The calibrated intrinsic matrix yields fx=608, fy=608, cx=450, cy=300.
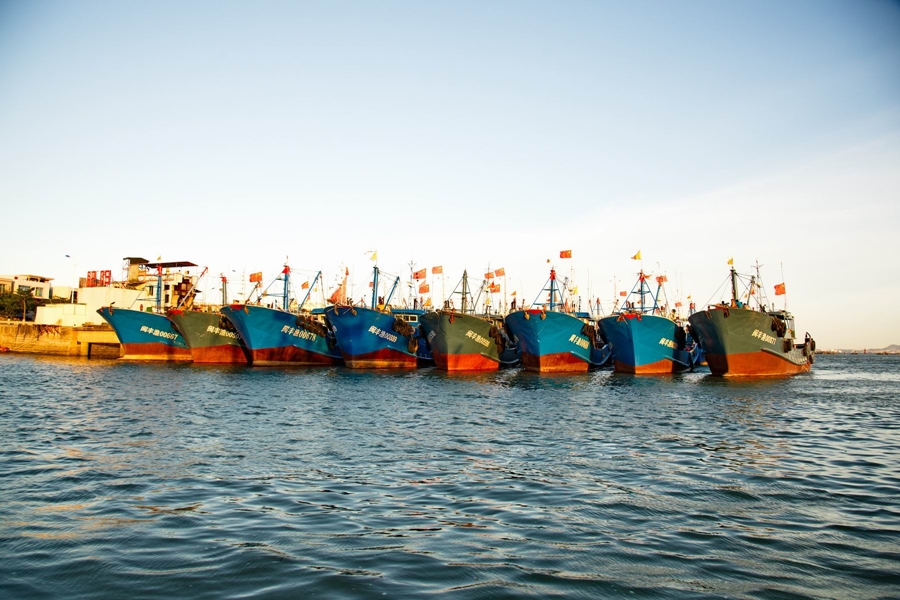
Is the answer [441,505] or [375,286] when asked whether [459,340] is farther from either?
[441,505]

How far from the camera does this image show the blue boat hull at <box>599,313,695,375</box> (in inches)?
1665

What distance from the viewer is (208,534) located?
7.77 metres

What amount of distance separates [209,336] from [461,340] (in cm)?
2043

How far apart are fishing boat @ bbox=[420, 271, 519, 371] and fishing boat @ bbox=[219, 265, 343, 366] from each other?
30.9ft

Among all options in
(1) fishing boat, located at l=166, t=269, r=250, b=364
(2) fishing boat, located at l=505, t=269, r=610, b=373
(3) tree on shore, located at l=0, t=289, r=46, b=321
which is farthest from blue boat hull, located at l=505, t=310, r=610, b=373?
(3) tree on shore, located at l=0, t=289, r=46, b=321

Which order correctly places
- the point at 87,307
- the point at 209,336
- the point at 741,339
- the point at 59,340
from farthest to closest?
1. the point at 87,307
2. the point at 59,340
3. the point at 209,336
4. the point at 741,339

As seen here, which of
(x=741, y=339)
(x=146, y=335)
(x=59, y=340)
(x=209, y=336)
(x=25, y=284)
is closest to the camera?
(x=741, y=339)

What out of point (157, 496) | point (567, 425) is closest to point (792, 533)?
point (157, 496)

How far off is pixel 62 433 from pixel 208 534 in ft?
33.0

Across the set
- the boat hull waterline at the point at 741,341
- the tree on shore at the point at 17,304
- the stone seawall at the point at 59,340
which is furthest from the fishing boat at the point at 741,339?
the tree on shore at the point at 17,304

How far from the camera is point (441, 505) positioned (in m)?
9.35

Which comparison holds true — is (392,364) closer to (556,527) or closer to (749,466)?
(749,466)

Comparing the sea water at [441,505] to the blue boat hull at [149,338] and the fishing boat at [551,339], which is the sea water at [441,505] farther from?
the blue boat hull at [149,338]

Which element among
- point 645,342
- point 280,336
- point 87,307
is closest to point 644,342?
point 645,342
